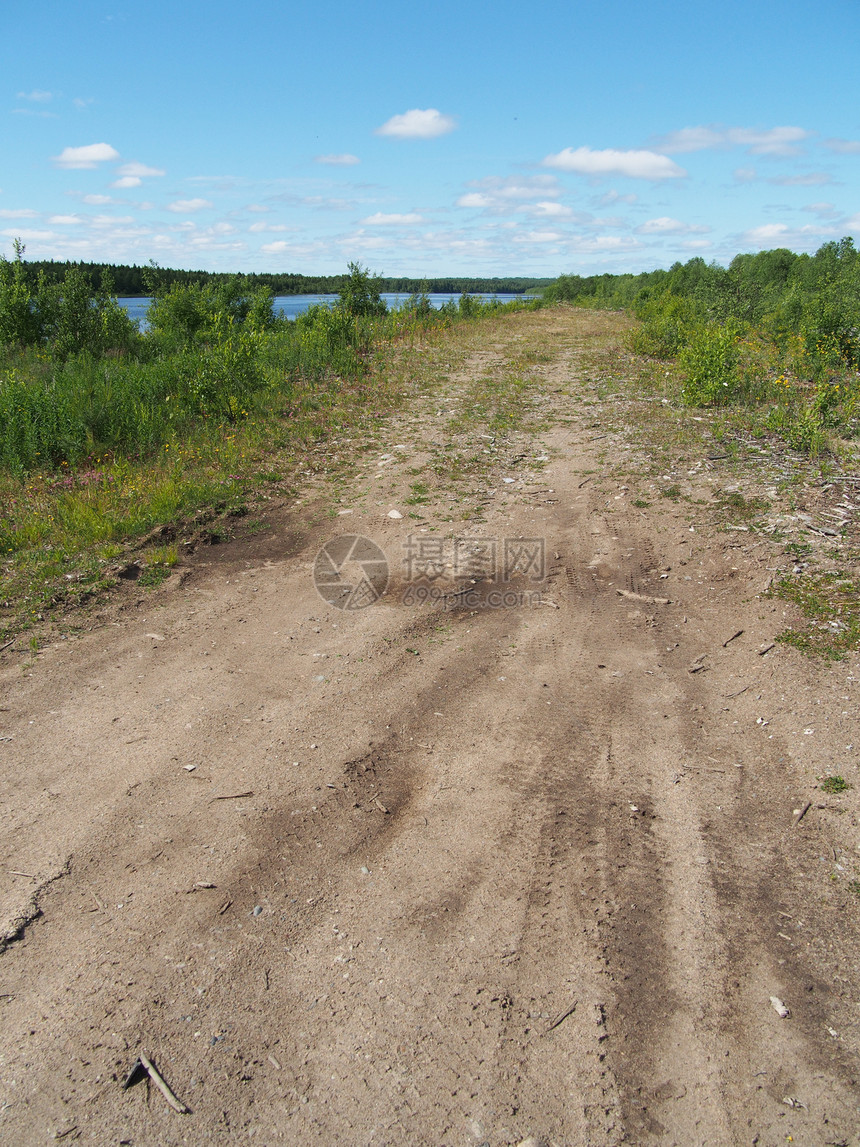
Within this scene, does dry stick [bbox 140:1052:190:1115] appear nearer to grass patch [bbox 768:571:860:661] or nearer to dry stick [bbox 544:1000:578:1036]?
dry stick [bbox 544:1000:578:1036]

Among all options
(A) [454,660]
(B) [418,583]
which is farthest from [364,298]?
(A) [454,660]

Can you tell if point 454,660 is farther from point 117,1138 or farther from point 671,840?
point 117,1138

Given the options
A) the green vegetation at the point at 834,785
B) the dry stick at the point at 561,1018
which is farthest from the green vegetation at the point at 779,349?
the dry stick at the point at 561,1018

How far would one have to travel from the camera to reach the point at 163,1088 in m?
2.02

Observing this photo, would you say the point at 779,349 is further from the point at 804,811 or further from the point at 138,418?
the point at 804,811

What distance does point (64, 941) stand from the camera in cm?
252

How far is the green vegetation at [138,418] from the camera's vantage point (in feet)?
20.0

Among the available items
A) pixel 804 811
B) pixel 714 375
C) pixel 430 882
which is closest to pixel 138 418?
pixel 430 882

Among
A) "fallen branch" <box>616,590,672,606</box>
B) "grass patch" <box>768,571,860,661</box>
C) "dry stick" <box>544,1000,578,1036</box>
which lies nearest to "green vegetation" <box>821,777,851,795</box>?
"grass patch" <box>768,571,860,661</box>

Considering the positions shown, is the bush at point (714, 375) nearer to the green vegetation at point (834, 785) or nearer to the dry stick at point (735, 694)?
the dry stick at point (735, 694)

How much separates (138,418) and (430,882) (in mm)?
8132

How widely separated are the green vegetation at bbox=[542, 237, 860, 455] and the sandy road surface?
208 inches

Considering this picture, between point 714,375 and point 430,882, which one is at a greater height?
point 714,375

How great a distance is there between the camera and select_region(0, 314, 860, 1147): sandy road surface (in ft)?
6.68
